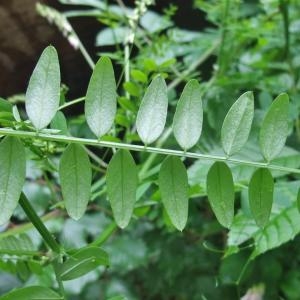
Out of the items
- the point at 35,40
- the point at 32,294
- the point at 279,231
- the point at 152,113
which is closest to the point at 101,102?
the point at 152,113

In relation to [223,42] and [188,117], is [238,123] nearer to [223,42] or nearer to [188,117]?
[188,117]

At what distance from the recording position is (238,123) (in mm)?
455

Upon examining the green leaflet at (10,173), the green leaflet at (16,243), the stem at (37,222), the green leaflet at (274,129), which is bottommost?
the green leaflet at (16,243)

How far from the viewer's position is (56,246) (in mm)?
520

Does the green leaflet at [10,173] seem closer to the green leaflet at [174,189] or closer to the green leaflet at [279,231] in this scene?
the green leaflet at [174,189]

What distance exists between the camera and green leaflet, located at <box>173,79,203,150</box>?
45 centimetres

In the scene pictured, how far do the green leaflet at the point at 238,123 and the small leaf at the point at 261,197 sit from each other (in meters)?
0.03

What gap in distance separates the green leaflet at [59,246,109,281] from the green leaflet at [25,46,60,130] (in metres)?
0.11

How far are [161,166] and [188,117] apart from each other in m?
0.04

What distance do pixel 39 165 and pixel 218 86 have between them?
0.34 meters

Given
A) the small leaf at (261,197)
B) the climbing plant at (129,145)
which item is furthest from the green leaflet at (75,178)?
the small leaf at (261,197)

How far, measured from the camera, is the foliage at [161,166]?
448mm

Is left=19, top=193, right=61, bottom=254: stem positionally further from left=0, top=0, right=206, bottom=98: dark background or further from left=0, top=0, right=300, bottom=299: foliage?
left=0, top=0, right=206, bottom=98: dark background

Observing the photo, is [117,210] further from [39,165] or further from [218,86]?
[218,86]
